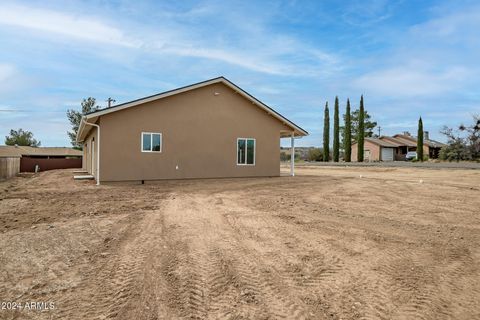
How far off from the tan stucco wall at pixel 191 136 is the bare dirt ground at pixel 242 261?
6.24 meters

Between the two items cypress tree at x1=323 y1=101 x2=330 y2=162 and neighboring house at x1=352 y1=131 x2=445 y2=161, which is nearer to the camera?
cypress tree at x1=323 y1=101 x2=330 y2=162

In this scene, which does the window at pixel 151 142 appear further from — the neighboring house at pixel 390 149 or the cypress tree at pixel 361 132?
the neighboring house at pixel 390 149

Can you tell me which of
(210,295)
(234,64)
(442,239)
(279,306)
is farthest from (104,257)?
(234,64)

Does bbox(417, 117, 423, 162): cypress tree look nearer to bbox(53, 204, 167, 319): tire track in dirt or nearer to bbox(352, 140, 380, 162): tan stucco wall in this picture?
bbox(352, 140, 380, 162): tan stucco wall

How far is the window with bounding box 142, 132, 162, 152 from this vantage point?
624 inches

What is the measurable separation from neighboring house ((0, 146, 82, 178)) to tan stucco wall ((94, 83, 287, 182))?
12625mm

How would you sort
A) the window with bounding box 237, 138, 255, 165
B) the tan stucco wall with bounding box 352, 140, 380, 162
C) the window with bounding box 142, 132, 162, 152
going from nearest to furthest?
the window with bounding box 142, 132, 162, 152
the window with bounding box 237, 138, 255, 165
the tan stucco wall with bounding box 352, 140, 380, 162

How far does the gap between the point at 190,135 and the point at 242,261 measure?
12.5m

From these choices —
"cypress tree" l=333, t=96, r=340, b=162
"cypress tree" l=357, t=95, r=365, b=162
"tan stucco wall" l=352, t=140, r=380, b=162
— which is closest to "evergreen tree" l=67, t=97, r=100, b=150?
"cypress tree" l=333, t=96, r=340, b=162

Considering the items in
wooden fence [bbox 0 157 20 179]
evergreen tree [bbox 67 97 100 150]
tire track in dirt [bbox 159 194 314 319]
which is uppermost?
evergreen tree [bbox 67 97 100 150]

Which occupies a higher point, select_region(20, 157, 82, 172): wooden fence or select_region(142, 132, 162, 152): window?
select_region(142, 132, 162, 152): window

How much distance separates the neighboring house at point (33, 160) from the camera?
2504 centimetres

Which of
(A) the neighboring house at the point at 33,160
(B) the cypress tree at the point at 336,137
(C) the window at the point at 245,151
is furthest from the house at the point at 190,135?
(B) the cypress tree at the point at 336,137

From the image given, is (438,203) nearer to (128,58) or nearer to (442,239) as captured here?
(442,239)
